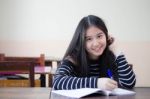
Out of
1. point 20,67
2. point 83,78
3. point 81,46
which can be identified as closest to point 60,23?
point 20,67

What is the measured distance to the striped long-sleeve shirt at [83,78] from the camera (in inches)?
52.2

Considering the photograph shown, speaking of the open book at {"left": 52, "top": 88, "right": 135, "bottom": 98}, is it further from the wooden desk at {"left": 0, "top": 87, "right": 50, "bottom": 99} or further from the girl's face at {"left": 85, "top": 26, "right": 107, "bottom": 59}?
the girl's face at {"left": 85, "top": 26, "right": 107, "bottom": 59}

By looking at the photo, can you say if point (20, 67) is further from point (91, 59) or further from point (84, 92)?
point (84, 92)

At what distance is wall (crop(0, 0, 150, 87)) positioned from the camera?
4.32 meters

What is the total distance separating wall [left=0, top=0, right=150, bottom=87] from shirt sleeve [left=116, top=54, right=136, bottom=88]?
2621mm

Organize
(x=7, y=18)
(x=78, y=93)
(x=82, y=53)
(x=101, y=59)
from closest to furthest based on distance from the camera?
1. (x=78, y=93)
2. (x=82, y=53)
3. (x=101, y=59)
4. (x=7, y=18)

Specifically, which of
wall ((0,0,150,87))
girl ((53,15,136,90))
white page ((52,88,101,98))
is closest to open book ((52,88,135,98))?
white page ((52,88,101,98))

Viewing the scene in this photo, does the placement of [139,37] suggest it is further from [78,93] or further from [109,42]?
[78,93]

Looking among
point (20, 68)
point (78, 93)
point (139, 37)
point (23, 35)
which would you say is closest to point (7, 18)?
point (23, 35)

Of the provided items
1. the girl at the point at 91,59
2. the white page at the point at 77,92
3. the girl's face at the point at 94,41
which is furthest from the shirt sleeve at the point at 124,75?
the white page at the point at 77,92

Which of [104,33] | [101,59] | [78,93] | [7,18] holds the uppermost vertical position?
[7,18]

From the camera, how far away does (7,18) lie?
14.1 feet

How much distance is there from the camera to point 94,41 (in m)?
1.53

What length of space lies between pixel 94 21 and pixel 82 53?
0.19 meters
